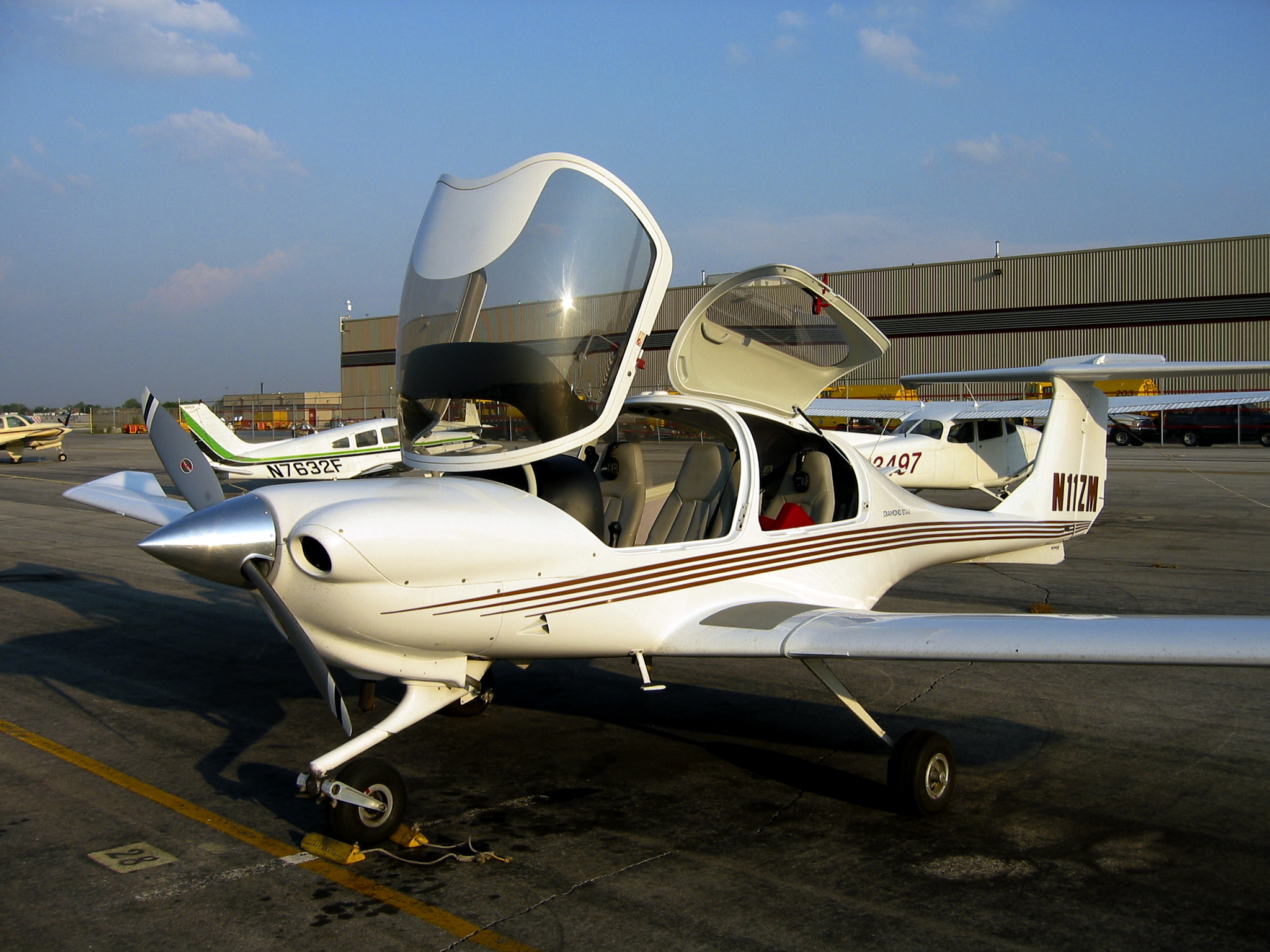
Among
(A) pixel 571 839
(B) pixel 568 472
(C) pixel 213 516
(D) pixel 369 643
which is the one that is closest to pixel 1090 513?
(B) pixel 568 472

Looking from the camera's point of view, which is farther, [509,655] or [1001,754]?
[1001,754]

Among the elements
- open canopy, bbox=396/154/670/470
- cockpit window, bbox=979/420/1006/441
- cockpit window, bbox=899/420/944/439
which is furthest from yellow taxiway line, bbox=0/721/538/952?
cockpit window, bbox=979/420/1006/441

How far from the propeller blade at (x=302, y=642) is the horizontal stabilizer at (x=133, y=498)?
4053mm

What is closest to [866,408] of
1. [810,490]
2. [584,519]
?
[810,490]

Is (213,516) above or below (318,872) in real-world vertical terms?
Answer: above

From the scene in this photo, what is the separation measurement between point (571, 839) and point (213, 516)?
7.09 feet

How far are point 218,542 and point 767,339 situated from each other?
11.8 ft

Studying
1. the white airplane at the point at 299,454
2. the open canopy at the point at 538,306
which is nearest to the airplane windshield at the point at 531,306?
the open canopy at the point at 538,306

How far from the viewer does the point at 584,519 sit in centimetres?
532

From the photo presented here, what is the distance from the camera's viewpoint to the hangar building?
155ft

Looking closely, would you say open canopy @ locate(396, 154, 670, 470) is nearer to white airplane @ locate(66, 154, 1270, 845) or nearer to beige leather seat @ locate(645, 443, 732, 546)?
white airplane @ locate(66, 154, 1270, 845)

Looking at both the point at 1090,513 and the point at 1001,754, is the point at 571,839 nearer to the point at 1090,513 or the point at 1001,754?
the point at 1001,754

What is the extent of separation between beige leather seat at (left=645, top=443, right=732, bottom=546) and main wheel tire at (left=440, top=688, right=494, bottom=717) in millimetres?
1563

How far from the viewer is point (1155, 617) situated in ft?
15.3
